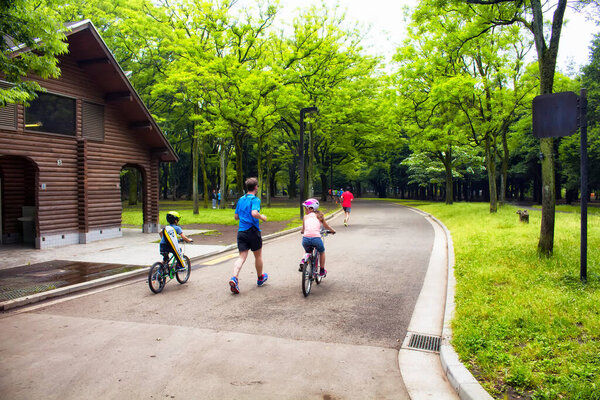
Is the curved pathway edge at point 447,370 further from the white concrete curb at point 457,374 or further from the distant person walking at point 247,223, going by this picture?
the distant person walking at point 247,223

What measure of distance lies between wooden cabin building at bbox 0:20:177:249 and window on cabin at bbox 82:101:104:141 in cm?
3

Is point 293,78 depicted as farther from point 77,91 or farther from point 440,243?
point 440,243

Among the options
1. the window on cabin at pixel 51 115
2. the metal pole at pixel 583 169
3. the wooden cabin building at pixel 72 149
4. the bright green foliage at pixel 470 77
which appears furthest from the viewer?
the bright green foliage at pixel 470 77

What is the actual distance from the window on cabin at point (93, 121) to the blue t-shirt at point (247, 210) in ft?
32.0

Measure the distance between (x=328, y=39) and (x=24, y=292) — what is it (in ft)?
79.7

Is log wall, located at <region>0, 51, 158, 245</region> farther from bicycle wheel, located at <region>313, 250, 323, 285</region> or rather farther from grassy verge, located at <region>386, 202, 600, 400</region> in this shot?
grassy verge, located at <region>386, 202, 600, 400</region>

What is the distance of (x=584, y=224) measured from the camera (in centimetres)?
665

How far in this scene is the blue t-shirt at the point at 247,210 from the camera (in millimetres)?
7316

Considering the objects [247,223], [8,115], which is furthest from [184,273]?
[8,115]

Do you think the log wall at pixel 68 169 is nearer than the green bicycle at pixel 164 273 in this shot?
No

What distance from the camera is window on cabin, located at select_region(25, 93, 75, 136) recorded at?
12.6m

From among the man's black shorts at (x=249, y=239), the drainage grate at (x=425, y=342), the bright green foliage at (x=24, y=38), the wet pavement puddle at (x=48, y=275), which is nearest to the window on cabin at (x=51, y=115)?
the wet pavement puddle at (x=48, y=275)

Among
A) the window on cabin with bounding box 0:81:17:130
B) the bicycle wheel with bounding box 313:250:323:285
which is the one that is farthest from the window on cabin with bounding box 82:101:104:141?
the bicycle wheel with bounding box 313:250:323:285

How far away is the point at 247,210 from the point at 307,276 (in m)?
1.58
